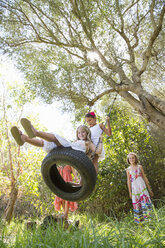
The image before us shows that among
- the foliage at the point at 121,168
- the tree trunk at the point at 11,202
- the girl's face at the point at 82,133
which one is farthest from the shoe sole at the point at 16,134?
the tree trunk at the point at 11,202

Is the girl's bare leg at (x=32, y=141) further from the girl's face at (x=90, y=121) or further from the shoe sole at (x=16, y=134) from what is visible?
the girl's face at (x=90, y=121)

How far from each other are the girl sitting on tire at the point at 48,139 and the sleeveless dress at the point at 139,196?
108 cm

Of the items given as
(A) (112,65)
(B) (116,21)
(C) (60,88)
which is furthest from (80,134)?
(B) (116,21)

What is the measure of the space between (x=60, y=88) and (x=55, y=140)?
9.99 feet

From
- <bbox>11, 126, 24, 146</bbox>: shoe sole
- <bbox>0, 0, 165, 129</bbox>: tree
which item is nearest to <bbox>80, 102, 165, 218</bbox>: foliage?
<bbox>0, 0, 165, 129</bbox>: tree

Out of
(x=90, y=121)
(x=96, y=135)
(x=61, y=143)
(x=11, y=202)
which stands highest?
(x=11, y=202)

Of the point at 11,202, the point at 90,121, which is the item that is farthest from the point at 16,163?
the point at 90,121

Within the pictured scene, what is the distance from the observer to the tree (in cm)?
477

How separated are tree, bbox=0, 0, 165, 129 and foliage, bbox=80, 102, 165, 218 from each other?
0.77 metres

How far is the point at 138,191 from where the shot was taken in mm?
3451

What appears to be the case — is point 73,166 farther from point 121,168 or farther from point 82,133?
point 121,168

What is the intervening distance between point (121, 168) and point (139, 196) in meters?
1.34

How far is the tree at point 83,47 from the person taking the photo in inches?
188

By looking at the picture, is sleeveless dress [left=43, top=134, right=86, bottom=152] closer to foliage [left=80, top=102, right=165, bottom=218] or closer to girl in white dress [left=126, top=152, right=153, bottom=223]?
girl in white dress [left=126, top=152, right=153, bottom=223]
